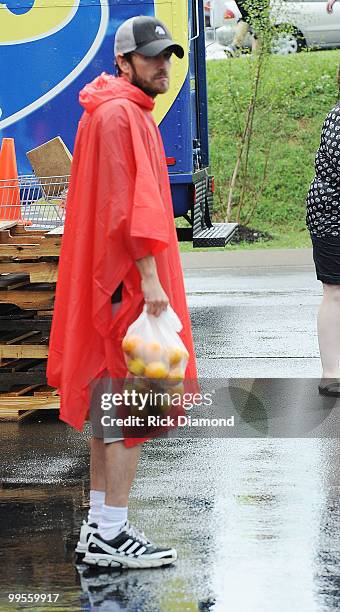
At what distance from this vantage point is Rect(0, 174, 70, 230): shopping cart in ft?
22.9

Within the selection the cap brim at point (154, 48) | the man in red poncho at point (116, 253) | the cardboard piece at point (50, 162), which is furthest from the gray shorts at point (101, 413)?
the cardboard piece at point (50, 162)

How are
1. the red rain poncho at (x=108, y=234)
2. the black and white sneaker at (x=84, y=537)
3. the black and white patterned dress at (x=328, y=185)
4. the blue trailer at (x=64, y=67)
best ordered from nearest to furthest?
the red rain poncho at (x=108, y=234), the black and white sneaker at (x=84, y=537), the black and white patterned dress at (x=328, y=185), the blue trailer at (x=64, y=67)

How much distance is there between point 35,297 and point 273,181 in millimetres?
12983

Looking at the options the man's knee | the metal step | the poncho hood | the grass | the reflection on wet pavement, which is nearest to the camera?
the reflection on wet pavement

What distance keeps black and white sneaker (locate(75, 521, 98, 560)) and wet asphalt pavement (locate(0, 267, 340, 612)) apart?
0.18 ft

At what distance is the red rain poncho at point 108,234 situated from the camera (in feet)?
14.3

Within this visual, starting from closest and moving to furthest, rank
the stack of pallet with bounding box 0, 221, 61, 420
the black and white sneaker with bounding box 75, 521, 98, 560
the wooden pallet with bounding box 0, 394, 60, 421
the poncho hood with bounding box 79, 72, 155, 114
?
the poncho hood with bounding box 79, 72, 155, 114 → the black and white sneaker with bounding box 75, 521, 98, 560 → the stack of pallet with bounding box 0, 221, 61, 420 → the wooden pallet with bounding box 0, 394, 60, 421

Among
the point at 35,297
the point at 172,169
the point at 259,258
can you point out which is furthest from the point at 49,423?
the point at 259,258

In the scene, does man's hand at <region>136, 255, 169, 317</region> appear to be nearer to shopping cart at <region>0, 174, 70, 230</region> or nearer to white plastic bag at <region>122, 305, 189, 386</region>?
white plastic bag at <region>122, 305, 189, 386</region>

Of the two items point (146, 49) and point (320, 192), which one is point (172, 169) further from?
point (146, 49)

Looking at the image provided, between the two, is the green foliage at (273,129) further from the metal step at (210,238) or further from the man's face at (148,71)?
the man's face at (148,71)

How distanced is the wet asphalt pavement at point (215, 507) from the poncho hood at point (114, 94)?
5.83 feet

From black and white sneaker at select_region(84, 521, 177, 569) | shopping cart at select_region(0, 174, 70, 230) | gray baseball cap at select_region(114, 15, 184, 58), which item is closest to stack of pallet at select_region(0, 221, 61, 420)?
shopping cart at select_region(0, 174, 70, 230)

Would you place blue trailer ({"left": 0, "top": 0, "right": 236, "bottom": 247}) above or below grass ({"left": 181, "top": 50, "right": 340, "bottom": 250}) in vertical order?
above
